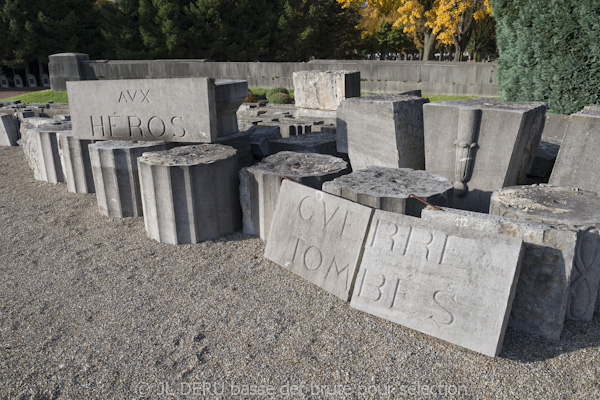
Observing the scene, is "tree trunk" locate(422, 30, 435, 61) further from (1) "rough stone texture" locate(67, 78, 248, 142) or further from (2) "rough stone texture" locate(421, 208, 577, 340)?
(2) "rough stone texture" locate(421, 208, 577, 340)

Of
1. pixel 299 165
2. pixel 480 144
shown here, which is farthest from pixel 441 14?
pixel 299 165

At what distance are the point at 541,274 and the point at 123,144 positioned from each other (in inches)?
188

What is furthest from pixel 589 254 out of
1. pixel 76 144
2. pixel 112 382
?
pixel 76 144

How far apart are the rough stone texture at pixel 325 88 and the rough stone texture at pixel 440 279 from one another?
18.4 feet

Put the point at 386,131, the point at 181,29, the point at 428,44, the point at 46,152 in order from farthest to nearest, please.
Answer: the point at 181,29
the point at 428,44
the point at 46,152
the point at 386,131

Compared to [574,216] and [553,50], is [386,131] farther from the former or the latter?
[553,50]

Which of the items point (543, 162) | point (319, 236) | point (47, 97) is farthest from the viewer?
point (47, 97)

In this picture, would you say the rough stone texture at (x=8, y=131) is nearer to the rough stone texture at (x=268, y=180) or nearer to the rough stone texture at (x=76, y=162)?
the rough stone texture at (x=76, y=162)

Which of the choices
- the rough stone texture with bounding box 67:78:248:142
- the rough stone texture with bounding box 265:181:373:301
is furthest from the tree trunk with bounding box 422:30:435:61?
the rough stone texture with bounding box 265:181:373:301

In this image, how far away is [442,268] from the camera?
10.5 feet

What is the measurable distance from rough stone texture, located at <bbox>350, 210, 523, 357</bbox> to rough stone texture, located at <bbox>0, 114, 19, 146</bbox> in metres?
10.2

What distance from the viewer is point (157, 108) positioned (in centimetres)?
571

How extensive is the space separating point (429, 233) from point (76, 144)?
5.16 meters

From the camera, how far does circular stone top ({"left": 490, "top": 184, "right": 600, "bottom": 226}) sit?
3.47 m
